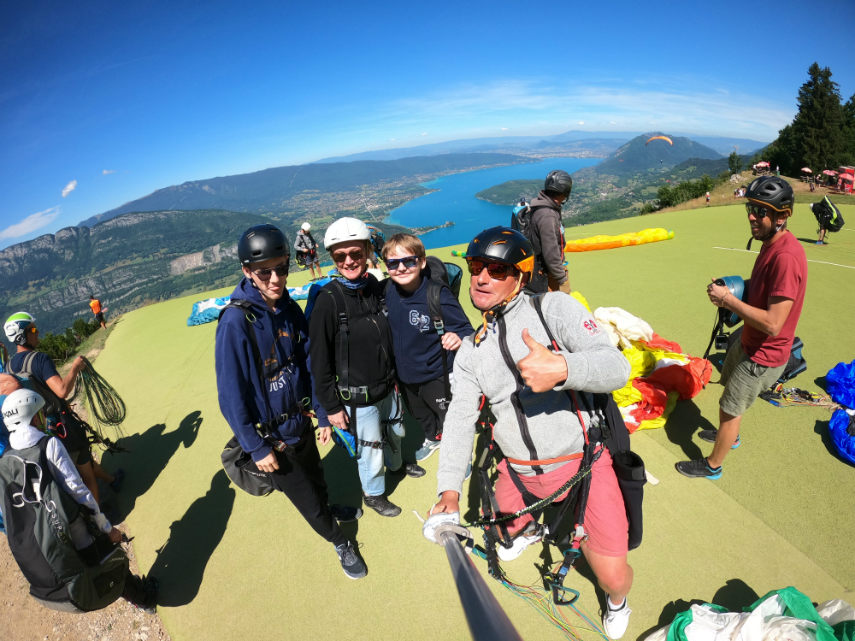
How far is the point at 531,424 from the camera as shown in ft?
6.78

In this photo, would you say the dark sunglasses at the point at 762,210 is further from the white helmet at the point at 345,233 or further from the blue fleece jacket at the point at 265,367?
the blue fleece jacket at the point at 265,367

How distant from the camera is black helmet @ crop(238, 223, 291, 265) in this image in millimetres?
2422

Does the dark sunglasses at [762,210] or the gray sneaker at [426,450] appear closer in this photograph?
the dark sunglasses at [762,210]

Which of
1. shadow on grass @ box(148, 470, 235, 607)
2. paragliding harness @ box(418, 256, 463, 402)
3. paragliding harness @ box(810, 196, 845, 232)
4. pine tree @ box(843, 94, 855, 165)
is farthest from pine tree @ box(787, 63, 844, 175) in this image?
shadow on grass @ box(148, 470, 235, 607)

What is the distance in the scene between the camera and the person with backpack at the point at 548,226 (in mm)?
4207

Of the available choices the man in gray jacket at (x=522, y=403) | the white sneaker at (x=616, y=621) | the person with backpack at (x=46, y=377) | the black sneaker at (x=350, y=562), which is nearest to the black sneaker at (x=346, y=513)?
the black sneaker at (x=350, y=562)

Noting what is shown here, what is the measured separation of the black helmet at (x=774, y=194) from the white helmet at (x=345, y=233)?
2.94 metres

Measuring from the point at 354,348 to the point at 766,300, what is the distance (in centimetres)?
332

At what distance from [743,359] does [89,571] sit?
5253 mm

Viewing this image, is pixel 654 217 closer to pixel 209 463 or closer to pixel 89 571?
pixel 209 463

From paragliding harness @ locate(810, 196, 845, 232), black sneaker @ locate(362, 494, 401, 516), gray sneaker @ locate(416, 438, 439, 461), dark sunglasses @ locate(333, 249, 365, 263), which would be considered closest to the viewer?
dark sunglasses @ locate(333, 249, 365, 263)

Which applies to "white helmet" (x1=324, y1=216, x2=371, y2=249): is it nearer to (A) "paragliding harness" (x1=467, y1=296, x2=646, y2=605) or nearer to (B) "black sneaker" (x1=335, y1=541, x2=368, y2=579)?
(A) "paragliding harness" (x1=467, y1=296, x2=646, y2=605)

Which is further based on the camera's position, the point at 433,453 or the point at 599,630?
the point at 433,453

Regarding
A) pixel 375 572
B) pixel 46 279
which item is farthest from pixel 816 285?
pixel 46 279
